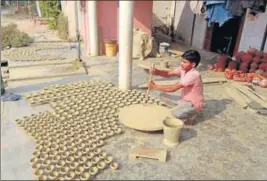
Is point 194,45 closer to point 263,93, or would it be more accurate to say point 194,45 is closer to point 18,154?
point 263,93

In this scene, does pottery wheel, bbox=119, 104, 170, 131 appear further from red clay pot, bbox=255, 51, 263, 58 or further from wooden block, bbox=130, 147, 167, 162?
red clay pot, bbox=255, 51, 263, 58

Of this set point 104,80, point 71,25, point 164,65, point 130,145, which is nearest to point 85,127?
point 130,145

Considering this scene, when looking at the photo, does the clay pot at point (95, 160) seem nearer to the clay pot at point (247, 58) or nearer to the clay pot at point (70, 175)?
the clay pot at point (70, 175)

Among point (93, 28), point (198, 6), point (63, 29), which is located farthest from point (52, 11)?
point (198, 6)

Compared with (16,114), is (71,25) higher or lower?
higher

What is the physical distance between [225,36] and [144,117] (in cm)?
656

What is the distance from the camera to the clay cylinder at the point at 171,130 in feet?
11.8

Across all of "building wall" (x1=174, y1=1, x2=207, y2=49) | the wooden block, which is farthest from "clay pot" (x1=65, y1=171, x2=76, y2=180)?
"building wall" (x1=174, y1=1, x2=207, y2=49)

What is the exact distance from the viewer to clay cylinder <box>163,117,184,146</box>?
3.59 meters

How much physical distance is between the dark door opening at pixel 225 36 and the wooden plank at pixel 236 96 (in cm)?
349

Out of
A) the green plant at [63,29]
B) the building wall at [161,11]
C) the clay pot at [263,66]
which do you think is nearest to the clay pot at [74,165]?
the clay pot at [263,66]

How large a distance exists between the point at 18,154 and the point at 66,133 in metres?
0.72

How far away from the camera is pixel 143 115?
4.16 m

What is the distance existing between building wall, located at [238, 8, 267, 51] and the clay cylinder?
5.20 meters
